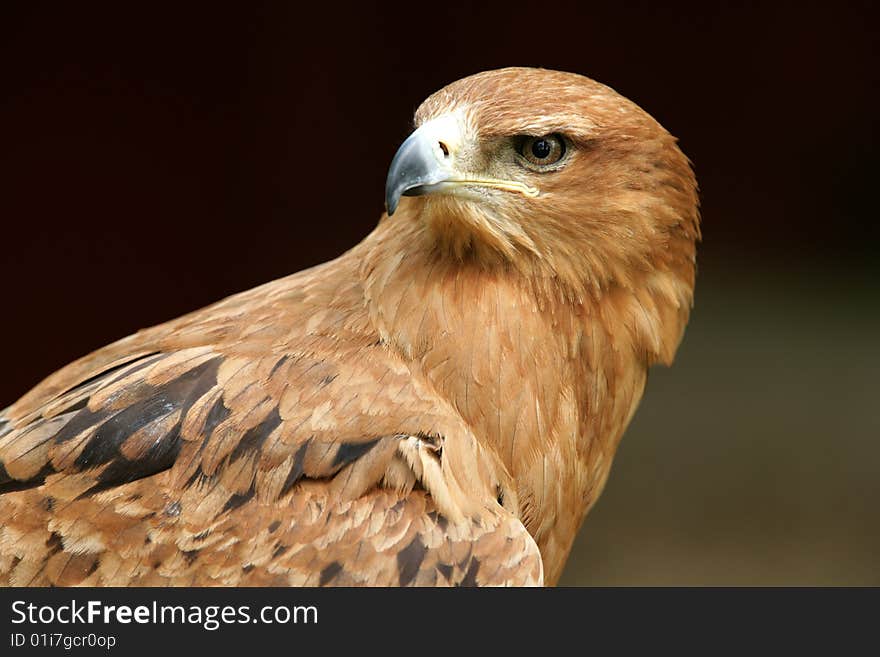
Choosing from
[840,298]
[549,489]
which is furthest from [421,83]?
[549,489]

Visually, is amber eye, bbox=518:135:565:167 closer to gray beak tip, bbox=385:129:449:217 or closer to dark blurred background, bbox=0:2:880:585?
gray beak tip, bbox=385:129:449:217

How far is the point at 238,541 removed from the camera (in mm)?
2799

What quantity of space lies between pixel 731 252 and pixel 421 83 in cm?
288

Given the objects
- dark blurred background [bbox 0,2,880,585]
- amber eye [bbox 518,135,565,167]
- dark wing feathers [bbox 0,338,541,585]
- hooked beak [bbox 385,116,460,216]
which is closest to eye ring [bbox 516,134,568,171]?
amber eye [bbox 518,135,565,167]

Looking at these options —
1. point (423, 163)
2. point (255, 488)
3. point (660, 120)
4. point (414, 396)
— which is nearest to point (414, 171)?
point (423, 163)

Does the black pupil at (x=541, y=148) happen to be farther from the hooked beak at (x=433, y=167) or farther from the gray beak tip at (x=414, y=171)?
the gray beak tip at (x=414, y=171)

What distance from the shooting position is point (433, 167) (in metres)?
2.92

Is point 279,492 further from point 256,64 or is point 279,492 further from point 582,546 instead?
point 582,546

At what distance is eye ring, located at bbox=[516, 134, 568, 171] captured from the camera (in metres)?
2.97

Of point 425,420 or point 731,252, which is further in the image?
point 731,252

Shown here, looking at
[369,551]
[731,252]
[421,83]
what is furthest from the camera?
[731,252]

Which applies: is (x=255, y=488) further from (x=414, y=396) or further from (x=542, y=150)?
(x=542, y=150)

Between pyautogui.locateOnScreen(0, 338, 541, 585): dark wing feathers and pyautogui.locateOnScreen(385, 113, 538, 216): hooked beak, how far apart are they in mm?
434

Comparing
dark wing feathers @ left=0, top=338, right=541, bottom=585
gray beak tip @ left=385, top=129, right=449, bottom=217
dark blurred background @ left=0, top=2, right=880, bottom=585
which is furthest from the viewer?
dark blurred background @ left=0, top=2, right=880, bottom=585
